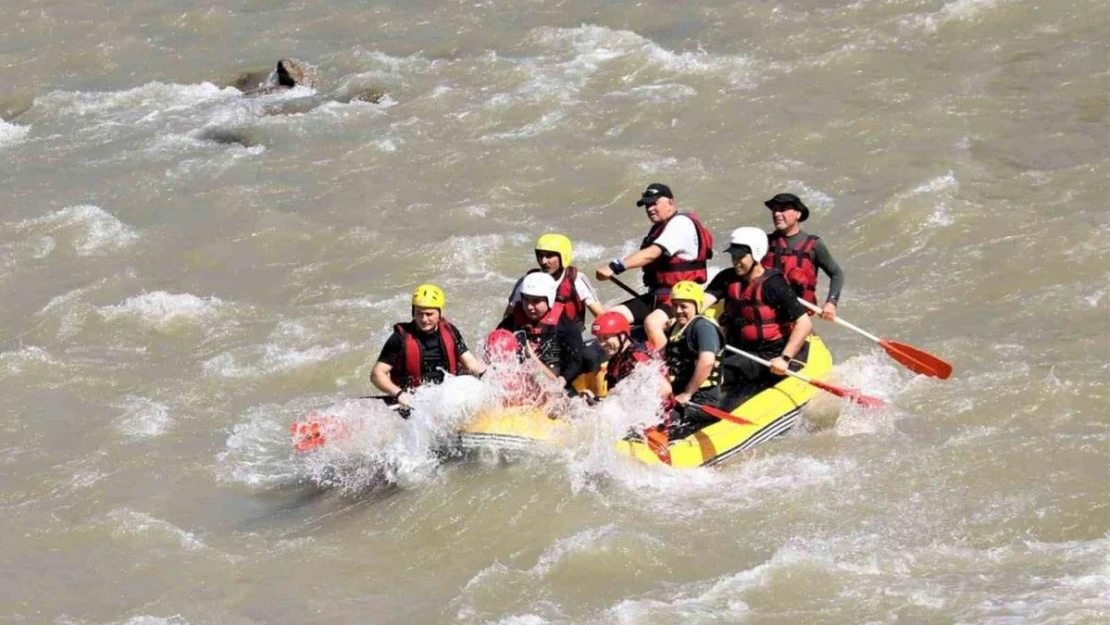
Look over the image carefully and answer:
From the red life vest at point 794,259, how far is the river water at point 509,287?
727mm

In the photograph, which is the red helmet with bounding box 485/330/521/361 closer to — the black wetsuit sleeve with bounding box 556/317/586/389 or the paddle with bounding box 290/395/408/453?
the black wetsuit sleeve with bounding box 556/317/586/389

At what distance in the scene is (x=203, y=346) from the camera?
12.6 meters

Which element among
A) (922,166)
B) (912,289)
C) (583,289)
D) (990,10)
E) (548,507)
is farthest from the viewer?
(990,10)

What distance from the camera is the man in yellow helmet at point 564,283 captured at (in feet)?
32.1

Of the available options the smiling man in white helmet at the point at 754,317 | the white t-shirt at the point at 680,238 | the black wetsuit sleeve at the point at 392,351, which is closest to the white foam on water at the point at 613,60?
the white t-shirt at the point at 680,238

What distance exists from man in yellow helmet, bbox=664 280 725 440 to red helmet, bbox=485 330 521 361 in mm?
922

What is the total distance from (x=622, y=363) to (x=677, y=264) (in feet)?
3.50


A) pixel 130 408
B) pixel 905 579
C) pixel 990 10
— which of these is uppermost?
pixel 990 10

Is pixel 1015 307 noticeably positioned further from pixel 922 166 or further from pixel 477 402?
pixel 477 402

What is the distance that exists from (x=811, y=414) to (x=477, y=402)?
2230 millimetres

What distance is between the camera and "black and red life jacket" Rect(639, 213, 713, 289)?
10.3 m

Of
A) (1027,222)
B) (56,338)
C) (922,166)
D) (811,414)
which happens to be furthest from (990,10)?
(56,338)

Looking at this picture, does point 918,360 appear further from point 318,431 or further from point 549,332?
point 318,431

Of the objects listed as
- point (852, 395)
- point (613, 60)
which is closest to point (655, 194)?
point (852, 395)
